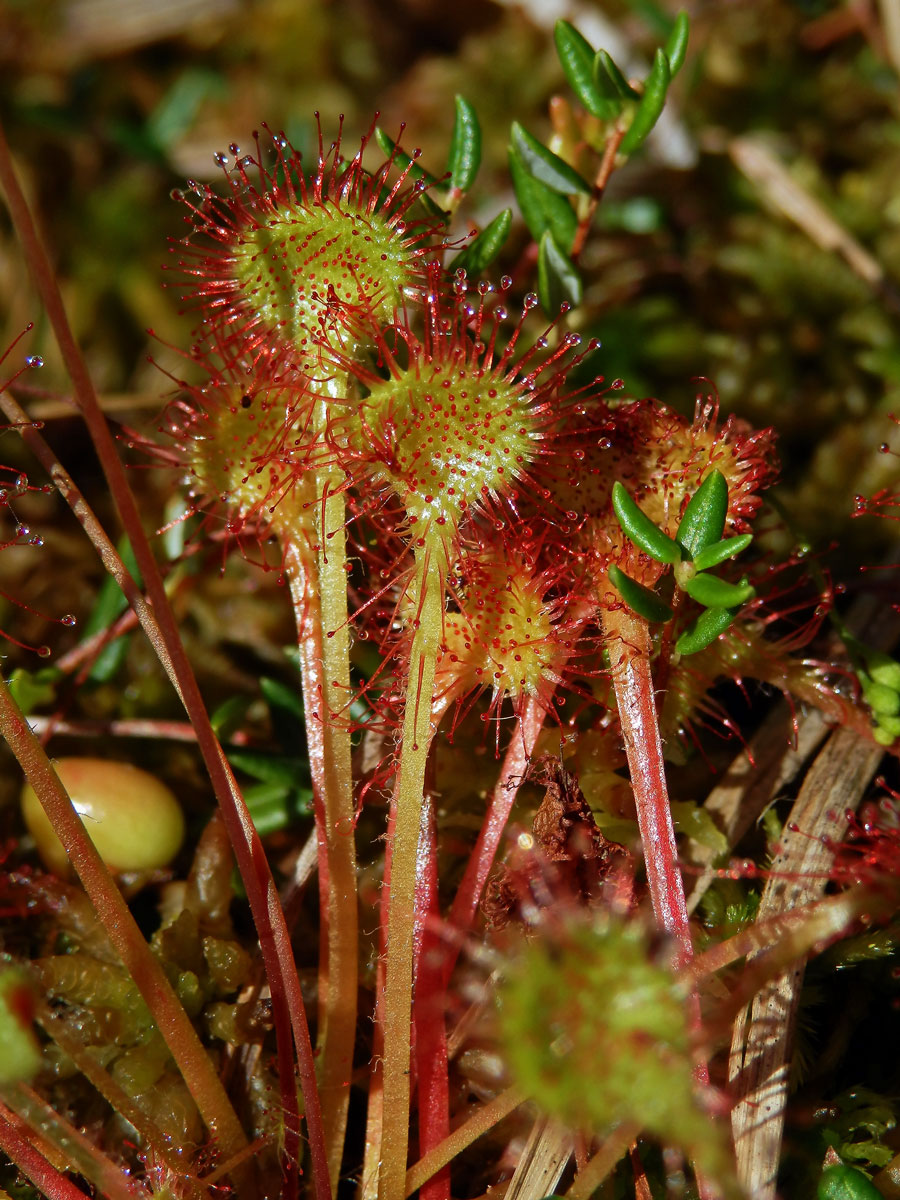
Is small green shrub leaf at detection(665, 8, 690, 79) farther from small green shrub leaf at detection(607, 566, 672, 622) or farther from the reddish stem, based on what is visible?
the reddish stem

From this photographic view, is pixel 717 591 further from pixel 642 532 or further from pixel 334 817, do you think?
pixel 334 817

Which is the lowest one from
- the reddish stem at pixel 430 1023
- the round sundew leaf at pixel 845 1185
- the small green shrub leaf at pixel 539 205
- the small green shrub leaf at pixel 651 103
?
the round sundew leaf at pixel 845 1185

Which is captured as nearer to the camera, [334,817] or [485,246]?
[334,817]

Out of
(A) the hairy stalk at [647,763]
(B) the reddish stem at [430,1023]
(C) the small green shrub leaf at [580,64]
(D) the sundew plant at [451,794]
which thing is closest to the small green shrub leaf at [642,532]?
(D) the sundew plant at [451,794]

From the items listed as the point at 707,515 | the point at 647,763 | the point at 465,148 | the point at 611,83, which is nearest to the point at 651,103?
the point at 611,83

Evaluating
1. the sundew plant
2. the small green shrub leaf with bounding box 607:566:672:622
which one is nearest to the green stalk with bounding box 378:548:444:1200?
the sundew plant

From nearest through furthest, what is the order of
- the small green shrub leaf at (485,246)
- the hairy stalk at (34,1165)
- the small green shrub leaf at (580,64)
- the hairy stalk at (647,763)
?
1. the hairy stalk at (34,1165)
2. the hairy stalk at (647,763)
3. the small green shrub leaf at (485,246)
4. the small green shrub leaf at (580,64)

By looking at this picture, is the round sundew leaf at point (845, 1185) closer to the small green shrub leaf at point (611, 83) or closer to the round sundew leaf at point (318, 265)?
the round sundew leaf at point (318, 265)
